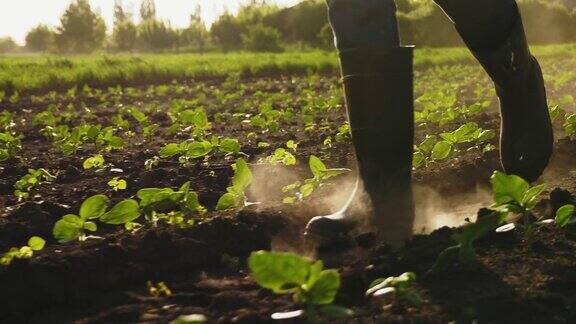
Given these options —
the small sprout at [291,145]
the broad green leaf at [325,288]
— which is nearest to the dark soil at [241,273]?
the broad green leaf at [325,288]

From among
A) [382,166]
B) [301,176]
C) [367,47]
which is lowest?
[301,176]

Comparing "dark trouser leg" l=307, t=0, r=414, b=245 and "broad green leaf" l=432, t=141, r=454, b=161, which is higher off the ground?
"dark trouser leg" l=307, t=0, r=414, b=245

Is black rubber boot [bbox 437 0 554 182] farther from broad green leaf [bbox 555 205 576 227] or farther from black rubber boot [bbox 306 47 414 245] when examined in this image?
broad green leaf [bbox 555 205 576 227]

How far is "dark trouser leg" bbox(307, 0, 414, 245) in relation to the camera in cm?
200

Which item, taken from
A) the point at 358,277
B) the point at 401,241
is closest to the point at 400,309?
the point at 358,277

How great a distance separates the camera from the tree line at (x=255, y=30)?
34.9 metres

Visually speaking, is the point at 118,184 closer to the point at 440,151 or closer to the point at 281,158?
the point at 281,158

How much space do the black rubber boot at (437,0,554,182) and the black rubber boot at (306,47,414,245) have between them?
0.70 feet

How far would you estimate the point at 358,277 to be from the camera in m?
1.41

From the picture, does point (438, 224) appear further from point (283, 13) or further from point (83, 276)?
point (283, 13)

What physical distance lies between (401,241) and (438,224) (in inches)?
10.2

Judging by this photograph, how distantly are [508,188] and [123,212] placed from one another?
0.89 meters

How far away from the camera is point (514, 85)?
7.32 ft

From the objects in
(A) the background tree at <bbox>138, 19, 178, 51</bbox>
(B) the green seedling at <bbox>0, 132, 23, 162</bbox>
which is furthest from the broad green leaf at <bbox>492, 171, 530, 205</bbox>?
(A) the background tree at <bbox>138, 19, 178, 51</bbox>
